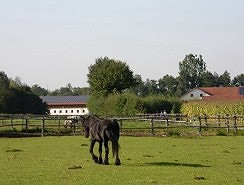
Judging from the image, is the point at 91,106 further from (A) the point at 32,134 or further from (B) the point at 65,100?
(B) the point at 65,100

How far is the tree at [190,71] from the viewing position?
172 meters

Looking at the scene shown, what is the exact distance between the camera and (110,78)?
82938 mm

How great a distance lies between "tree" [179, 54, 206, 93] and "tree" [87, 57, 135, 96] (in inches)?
3474

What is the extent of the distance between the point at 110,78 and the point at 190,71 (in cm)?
9431

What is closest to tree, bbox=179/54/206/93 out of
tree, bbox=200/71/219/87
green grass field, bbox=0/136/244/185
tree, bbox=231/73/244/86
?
tree, bbox=200/71/219/87

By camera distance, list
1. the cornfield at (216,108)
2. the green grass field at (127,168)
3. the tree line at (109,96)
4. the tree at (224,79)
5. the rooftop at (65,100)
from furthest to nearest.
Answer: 1. the tree at (224,79)
2. the rooftop at (65,100)
3. the tree line at (109,96)
4. the cornfield at (216,108)
5. the green grass field at (127,168)

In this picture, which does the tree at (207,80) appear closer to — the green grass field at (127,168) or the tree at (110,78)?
the tree at (110,78)

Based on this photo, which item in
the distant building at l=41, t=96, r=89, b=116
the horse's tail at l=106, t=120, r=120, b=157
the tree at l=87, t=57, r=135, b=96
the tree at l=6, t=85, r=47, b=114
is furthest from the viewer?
the distant building at l=41, t=96, r=89, b=116

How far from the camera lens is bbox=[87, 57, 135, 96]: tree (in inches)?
3263

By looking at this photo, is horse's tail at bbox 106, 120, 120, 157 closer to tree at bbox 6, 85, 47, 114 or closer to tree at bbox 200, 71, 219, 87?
tree at bbox 6, 85, 47, 114

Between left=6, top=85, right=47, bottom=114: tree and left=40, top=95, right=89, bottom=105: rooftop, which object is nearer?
left=6, top=85, right=47, bottom=114: tree

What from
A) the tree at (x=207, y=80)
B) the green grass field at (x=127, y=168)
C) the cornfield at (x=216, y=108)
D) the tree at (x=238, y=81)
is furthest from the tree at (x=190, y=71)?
the green grass field at (x=127, y=168)

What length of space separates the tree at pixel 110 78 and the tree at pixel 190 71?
88.2m

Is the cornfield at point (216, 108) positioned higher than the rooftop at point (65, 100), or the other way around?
the rooftop at point (65, 100)
